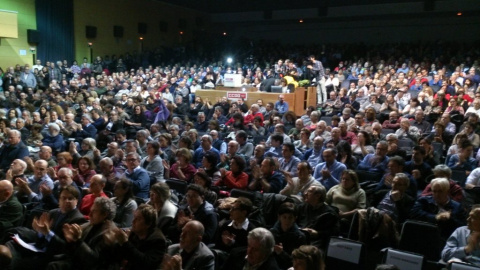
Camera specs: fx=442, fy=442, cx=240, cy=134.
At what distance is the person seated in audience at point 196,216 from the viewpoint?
3445 mm

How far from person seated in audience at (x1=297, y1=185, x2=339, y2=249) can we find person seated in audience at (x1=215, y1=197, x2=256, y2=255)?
1.51ft

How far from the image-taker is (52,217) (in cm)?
349

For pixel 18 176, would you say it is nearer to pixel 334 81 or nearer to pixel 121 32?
pixel 334 81

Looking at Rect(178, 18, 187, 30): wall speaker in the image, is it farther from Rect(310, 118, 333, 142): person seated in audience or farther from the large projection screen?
Rect(310, 118, 333, 142): person seated in audience

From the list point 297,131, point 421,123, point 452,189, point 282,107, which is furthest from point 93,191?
point 282,107

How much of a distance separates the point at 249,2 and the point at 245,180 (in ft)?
46.2

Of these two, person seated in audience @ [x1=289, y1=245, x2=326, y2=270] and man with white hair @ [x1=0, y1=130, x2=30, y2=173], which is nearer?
person seated in audience @ [x1=289, y1=245, x2=326, y2=270]

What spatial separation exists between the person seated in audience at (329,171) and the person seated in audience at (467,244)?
5.18ft

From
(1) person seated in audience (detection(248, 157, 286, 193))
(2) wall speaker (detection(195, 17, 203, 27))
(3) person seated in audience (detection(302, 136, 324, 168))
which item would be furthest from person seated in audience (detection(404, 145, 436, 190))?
(2) wall speaker (detection(195, 17, 203, 27))

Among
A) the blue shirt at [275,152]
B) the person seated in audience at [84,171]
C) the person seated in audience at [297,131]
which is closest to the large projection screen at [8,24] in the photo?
the person seated in audience at [297,131]

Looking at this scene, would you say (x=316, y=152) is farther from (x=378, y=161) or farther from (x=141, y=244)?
(x=141, y=244)

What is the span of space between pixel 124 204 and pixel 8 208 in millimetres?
987

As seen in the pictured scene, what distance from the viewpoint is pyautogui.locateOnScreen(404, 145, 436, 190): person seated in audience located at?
4691 millimetres

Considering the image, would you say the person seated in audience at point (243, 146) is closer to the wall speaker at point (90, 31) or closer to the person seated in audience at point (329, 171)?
the person seated in audience at point (329, 171)
